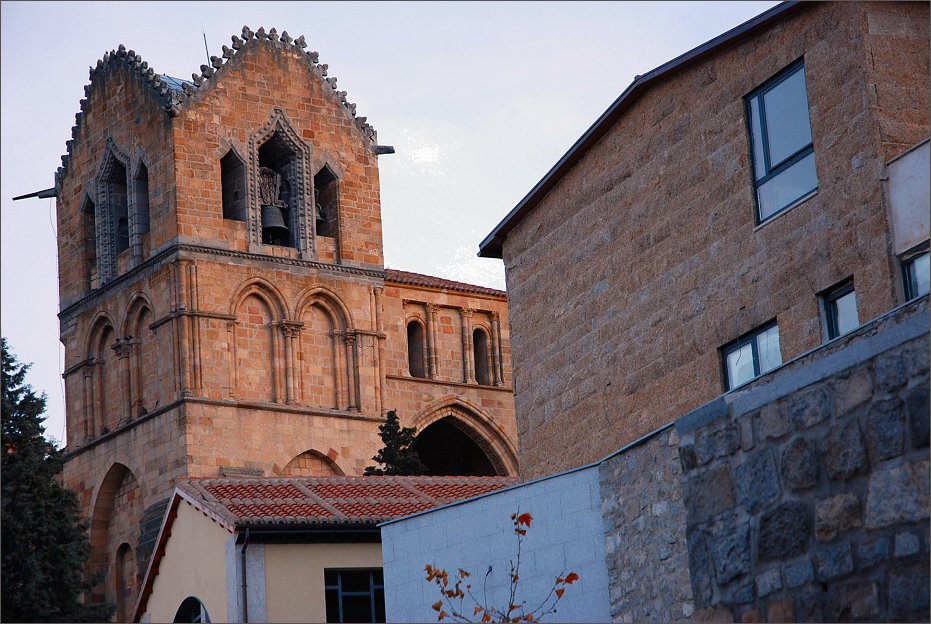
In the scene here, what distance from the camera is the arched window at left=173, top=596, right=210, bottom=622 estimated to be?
2559 centimetres

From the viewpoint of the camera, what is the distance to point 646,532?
1573 cm

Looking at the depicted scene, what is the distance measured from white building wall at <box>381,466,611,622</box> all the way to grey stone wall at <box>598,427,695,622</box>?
254mm

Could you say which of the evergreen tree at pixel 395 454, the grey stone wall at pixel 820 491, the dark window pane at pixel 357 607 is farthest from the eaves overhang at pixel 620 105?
the evergreen tree at pixel 395 454

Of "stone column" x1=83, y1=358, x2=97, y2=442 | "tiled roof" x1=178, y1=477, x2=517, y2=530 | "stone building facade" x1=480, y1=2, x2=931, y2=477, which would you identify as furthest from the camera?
"stone column" x1=83, y1=358, x2=97, y2=442

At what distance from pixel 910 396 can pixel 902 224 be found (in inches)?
348

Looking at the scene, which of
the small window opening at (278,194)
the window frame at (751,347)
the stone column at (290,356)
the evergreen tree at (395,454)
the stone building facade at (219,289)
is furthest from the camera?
the small window opening at (278,194)

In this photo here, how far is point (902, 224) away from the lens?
15641 mm

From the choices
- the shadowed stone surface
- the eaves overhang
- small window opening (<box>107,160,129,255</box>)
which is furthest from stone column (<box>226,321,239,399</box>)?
the shadowed stone surface

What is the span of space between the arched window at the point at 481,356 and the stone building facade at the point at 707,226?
1171 inches

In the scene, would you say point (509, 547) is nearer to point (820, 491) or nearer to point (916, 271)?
point (916, 271)

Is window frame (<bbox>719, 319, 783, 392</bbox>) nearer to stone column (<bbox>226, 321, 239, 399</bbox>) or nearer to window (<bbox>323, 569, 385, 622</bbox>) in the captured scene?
window (<bbox>323, 569, 385, 622</bbox>)

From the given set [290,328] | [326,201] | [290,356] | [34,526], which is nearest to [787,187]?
[34,526]

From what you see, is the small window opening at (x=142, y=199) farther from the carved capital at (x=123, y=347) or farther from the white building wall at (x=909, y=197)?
the white building wall at (x=909, y=197)

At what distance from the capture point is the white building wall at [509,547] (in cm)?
1678
